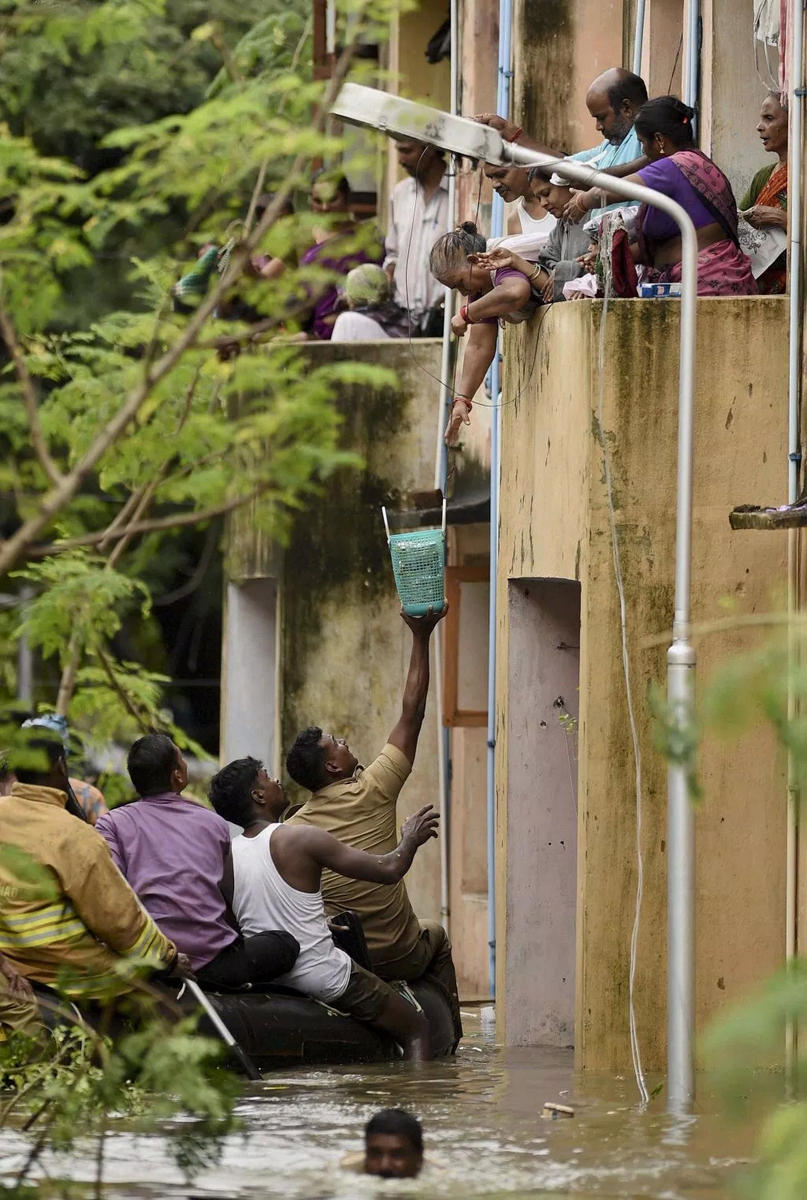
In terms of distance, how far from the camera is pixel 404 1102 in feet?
30.5

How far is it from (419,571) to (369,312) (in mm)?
5517

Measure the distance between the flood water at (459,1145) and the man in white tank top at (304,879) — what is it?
352 mm

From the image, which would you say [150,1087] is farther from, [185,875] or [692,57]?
[692,57]

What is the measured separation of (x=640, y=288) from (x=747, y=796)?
218 centimetres

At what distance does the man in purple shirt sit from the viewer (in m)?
10.1

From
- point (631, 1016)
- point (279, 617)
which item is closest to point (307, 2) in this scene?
point (279, 617)

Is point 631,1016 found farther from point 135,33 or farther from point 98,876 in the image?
point 135,33

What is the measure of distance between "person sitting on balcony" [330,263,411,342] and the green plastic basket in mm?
5068

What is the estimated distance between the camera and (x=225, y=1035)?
9.45m

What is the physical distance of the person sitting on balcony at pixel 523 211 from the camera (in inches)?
411

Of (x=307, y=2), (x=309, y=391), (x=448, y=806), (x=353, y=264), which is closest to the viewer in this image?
(x=309, y=391)

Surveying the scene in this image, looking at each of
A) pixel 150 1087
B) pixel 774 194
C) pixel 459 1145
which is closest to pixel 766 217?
pixel 774 194

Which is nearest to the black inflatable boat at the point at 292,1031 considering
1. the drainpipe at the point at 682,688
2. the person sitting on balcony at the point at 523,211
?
the drainpipe at the point at 682,688

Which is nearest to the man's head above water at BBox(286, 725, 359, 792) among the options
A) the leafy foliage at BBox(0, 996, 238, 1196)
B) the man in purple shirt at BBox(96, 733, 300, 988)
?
the man in purple shirt at BBox(96, 733, 300, 988)
